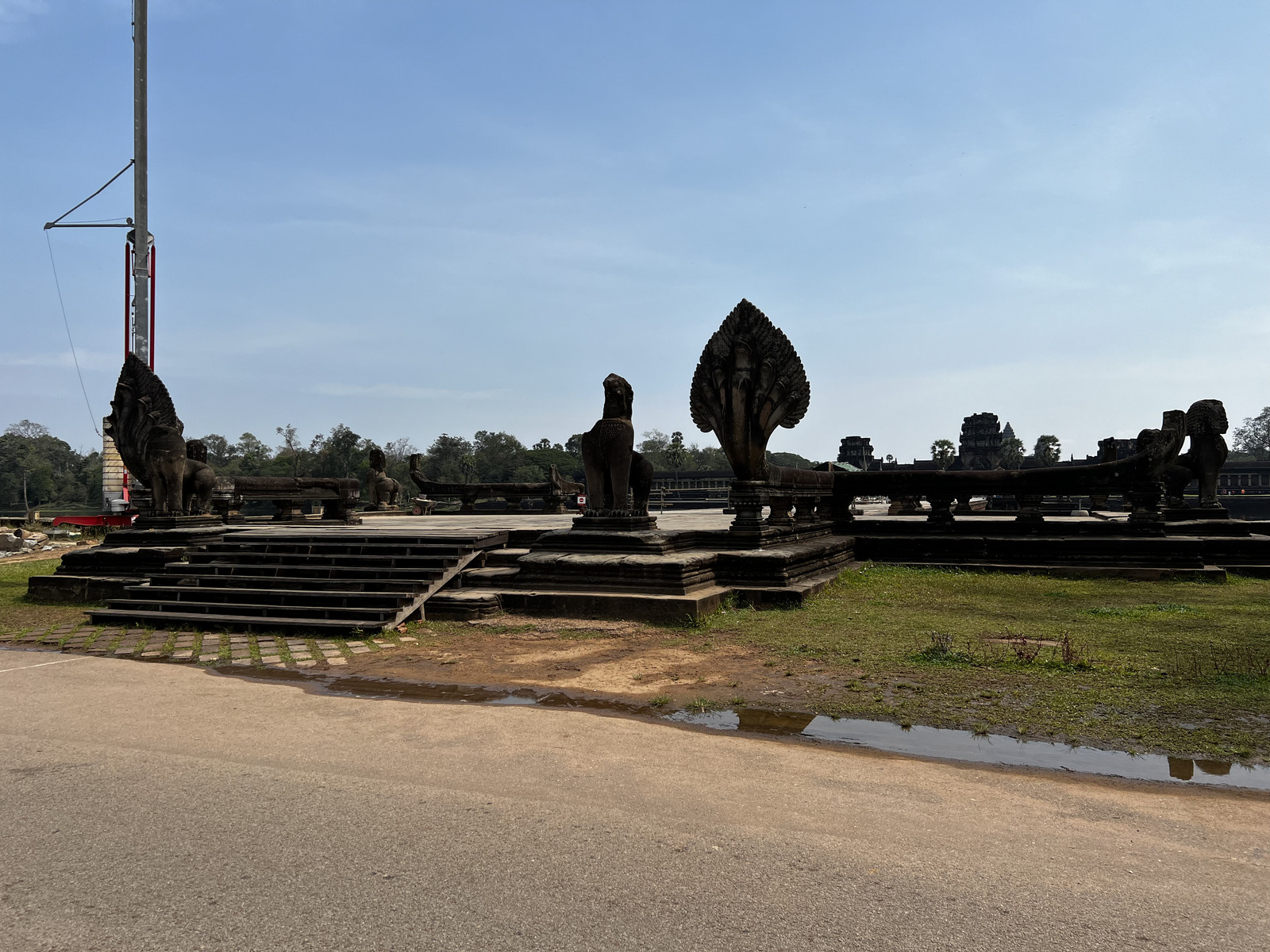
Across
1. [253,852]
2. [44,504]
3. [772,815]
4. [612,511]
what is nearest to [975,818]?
[772,815]

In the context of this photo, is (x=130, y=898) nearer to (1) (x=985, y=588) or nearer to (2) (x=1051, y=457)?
(1) (x=985, y=588)

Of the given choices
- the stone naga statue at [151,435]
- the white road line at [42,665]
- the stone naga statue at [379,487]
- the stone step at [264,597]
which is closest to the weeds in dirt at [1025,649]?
the stone step at [264,597]

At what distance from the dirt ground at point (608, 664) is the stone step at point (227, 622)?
2.23ft

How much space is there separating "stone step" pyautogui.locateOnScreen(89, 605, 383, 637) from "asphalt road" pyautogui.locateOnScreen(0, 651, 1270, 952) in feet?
10.9

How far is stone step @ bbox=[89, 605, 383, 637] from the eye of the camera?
783 centimetres

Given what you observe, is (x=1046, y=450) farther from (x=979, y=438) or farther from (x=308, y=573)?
(x=308, y=573)

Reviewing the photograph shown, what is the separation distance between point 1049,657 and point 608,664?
10.5 feet

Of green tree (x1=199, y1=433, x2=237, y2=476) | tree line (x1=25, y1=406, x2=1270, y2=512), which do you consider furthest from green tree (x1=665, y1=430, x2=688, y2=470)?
green tree (x1=199, y1=433, x2=237, y2=476)

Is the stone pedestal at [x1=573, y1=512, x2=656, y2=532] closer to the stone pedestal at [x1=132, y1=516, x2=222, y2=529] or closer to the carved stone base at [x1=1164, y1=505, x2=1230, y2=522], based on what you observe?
the stone pedestal at [x1=132, y1=516, x2=222, y2=529]

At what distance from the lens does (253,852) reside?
2936mm

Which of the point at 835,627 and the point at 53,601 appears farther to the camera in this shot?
the point at 53,601

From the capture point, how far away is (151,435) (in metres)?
11.2

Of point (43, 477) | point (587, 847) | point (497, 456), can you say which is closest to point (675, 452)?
point (497, 456)

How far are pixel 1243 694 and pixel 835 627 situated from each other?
3132mm
